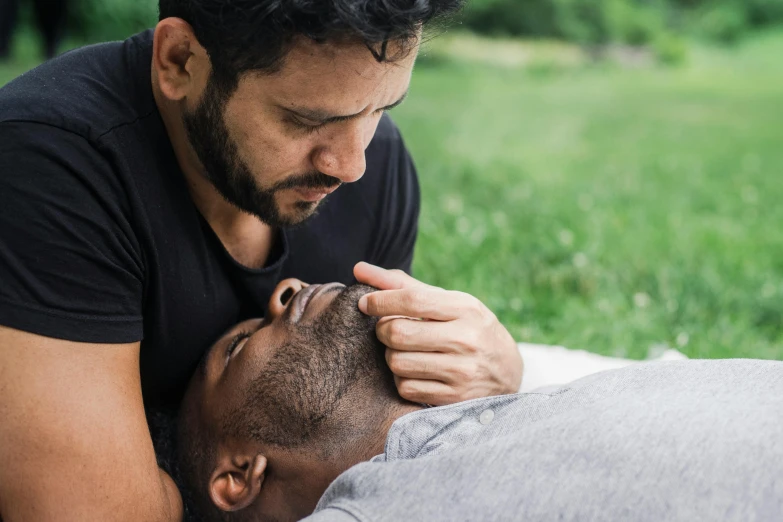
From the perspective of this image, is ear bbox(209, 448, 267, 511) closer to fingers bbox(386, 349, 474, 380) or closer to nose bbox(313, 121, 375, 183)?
fingers bbox(386, 349, 474, 380)

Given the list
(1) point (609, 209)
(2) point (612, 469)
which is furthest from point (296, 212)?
(1) point (609, 209)

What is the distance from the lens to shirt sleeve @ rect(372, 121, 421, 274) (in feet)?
9.40

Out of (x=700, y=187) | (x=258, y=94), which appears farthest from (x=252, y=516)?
(x=700, y=187)

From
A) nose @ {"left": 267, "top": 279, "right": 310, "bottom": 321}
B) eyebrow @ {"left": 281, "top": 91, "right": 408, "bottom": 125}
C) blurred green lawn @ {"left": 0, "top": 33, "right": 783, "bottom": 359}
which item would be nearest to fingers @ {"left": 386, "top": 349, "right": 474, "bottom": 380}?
nose @ {"left": 267, "top": 279, "right": 310, "bottom": 321}

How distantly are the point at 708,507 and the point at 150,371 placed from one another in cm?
136

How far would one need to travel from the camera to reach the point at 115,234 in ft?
6.78

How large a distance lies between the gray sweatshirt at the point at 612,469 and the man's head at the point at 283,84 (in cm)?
74

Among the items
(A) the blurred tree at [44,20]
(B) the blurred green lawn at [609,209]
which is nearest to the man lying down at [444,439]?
(B) the blurred green lawn at [609,209]

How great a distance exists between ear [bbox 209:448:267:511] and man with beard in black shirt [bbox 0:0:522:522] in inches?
4.2

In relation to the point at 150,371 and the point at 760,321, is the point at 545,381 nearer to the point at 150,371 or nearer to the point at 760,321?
the point at 150,371

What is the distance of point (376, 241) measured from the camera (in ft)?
9.37

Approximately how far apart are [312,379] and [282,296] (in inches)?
15.0

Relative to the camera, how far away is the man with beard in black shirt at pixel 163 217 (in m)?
1.93

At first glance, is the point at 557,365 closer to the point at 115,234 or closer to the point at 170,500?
the point at 170,500
